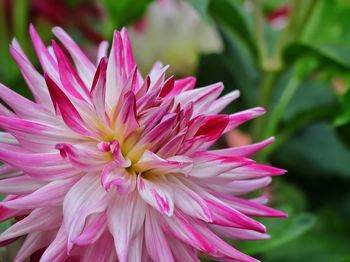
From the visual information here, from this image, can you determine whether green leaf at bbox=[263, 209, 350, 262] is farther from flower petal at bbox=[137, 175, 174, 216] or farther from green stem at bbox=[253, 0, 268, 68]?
flower petal at bbox=[137, 175, 174, 216]

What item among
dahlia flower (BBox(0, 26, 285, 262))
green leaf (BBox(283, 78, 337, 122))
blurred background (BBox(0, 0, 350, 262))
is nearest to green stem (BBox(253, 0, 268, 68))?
blurred background (BBox(0, 0, 350, 262))

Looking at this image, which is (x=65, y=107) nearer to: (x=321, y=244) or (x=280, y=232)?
(x=280, y=232)

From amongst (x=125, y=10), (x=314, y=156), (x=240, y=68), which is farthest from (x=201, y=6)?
(x=314, y=156)

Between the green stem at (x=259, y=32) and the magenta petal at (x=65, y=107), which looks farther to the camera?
the green stem at (x=259, y=32)

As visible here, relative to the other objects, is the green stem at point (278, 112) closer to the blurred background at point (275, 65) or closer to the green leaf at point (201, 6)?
the blurred background at point (275, 65)

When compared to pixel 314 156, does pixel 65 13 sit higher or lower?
higher

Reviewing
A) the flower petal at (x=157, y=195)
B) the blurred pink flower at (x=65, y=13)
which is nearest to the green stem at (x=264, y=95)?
the blurred pink flower at (x=65, y=13)
